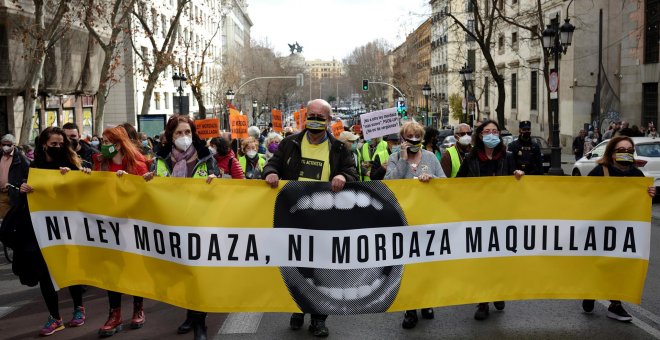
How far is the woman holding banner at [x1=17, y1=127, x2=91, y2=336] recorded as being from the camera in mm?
6438

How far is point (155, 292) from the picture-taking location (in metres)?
6.02

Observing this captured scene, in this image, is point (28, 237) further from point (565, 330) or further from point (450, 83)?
point (450, 83)

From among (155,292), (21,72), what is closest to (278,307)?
(155,292)

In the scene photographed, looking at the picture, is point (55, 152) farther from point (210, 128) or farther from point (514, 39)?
point (514, 39)

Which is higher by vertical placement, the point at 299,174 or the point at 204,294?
the point at 299,174

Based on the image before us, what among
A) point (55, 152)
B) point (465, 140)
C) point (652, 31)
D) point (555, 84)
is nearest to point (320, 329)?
point (55, 152)

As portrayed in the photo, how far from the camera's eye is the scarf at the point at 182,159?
6.49m

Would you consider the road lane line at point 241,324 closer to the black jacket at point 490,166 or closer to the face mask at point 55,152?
the face mask at point 55,152

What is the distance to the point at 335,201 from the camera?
5.88 meters

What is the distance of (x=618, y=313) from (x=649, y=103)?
30.0 metres

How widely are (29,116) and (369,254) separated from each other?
1686cm

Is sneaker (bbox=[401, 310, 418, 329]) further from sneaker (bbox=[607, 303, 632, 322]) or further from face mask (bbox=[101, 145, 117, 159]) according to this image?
face mask (bbox=[101, 145, 117, 159])

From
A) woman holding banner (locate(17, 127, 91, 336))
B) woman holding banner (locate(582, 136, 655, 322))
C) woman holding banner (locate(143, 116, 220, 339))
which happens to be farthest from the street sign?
woman holding banner (locate(17, 127, 91, 336))

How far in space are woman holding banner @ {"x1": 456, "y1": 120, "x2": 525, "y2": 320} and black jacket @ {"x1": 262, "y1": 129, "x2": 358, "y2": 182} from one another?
49.7 inches
